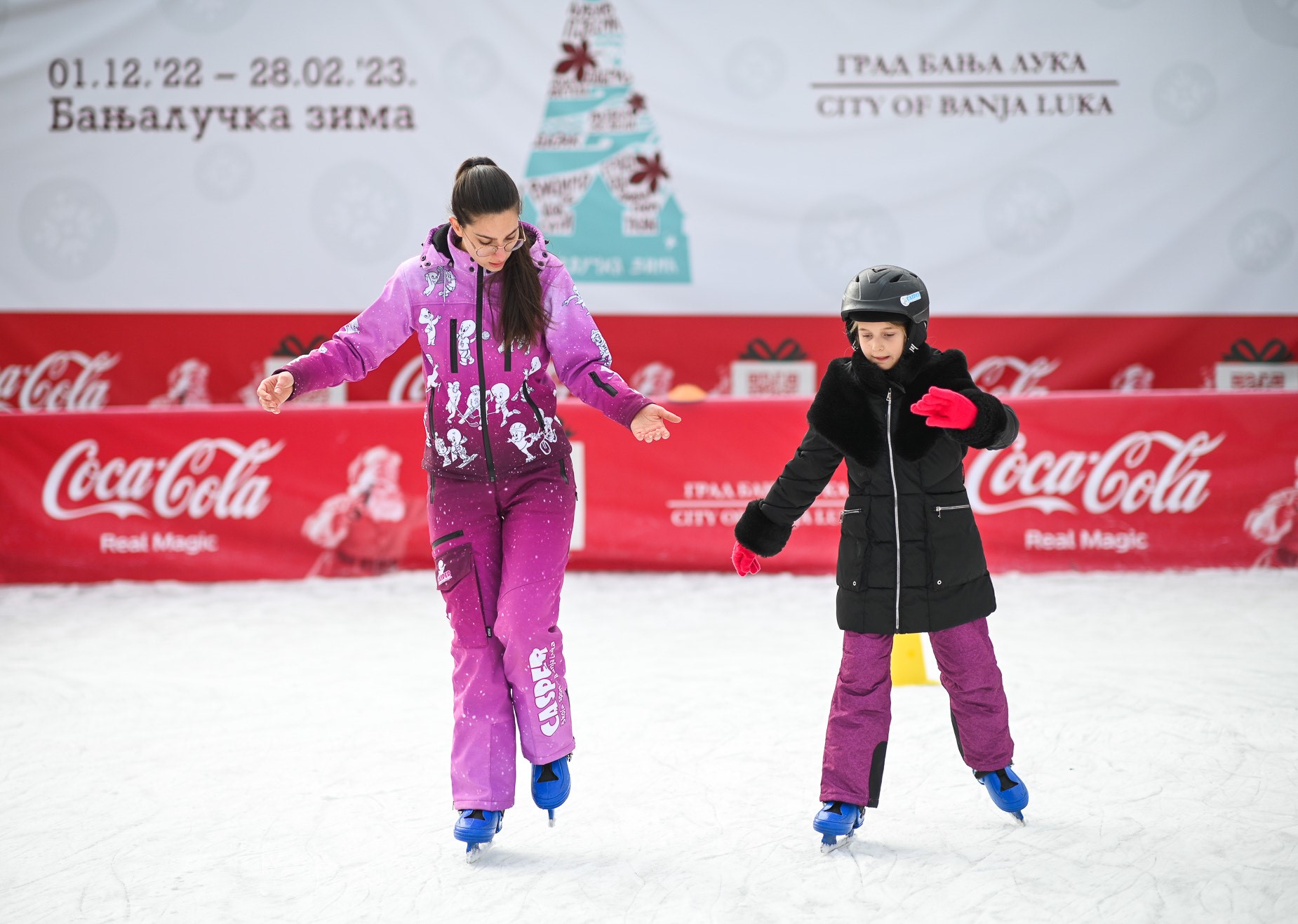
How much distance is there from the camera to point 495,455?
2.37 m

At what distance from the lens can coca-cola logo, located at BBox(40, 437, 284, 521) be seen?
17.4ft

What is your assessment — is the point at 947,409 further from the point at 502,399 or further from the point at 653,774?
the point at 653,774

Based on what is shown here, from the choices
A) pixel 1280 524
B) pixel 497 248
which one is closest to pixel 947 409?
pixel 497 248

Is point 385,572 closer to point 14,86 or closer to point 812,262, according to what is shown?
point 812,262

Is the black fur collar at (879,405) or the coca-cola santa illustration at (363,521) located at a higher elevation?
the black fur collar at (879,405)

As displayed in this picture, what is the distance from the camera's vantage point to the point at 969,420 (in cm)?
227

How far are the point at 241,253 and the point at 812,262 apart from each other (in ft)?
10.1

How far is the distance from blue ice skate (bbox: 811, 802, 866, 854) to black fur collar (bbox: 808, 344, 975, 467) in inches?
28.4

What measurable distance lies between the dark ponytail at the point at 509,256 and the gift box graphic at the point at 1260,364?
197 inches

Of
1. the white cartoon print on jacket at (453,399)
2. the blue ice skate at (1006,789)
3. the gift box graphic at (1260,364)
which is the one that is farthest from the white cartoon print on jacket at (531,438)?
the gift box graphic at (1260,364)

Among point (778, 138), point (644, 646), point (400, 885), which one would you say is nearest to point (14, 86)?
point (778, 138)

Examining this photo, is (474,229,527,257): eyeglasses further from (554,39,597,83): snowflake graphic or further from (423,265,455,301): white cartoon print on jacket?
(554,39,597,83): snowflake graphic

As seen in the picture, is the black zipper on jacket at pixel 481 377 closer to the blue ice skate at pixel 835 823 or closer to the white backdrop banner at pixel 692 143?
the blue ice skate at pixel 835 823

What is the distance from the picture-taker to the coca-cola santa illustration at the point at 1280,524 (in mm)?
5148
